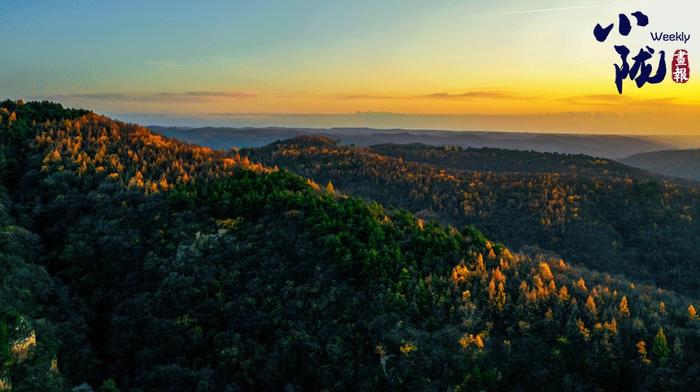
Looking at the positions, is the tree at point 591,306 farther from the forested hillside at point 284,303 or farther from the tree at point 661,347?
the tree at point 661,347

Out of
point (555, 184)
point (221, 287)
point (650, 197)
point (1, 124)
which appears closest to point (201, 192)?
point (221, 287)

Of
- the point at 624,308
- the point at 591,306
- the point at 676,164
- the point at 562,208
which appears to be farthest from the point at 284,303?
the point at 676,164

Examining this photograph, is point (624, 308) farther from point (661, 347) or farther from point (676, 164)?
point (676, 164)

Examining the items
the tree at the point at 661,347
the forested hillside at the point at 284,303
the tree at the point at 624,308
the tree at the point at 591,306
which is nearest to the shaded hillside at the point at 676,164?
the tree at the point at 624,308

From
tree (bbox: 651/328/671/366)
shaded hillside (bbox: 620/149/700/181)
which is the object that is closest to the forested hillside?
tree (bbox: 651/328/671/366)

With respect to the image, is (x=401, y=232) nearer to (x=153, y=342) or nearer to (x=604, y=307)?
(x=604, y=307)

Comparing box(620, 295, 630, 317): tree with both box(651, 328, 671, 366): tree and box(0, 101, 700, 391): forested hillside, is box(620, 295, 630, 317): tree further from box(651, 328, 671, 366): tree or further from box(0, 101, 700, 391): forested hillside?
box(651, 328, 671, 366): tree
